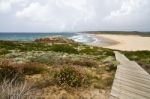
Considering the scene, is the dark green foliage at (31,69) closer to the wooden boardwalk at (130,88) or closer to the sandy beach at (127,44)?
the wooden boardwalk at (130,88)

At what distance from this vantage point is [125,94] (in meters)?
7.74

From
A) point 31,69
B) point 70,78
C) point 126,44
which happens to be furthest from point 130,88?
point 126,44

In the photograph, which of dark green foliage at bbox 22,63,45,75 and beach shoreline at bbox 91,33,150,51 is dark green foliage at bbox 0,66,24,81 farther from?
beach shoreline at bbox 91,33,150,51

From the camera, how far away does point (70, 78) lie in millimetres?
10102

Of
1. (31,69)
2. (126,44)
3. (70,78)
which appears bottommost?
(126,44)

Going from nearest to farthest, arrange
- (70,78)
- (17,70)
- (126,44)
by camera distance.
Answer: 1. (70,78)
2. (17,70)
3. (126,44)

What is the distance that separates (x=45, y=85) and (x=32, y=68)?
9.25ft

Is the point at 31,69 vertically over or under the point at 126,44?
over

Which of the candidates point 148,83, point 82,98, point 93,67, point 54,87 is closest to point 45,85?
point 54,87

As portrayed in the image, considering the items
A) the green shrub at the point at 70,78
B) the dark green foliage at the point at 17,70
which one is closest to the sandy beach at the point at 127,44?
the dark green foliage at the point at 17,70

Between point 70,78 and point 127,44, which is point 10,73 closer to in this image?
point 70,78

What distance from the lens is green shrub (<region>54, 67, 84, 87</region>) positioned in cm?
995

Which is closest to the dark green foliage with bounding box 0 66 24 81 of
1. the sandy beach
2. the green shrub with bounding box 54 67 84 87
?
the green shrub with bounding box 54 67 84 87

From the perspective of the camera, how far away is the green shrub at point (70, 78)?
32.7ft
